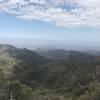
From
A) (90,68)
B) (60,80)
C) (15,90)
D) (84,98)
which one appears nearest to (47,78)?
(60,80)

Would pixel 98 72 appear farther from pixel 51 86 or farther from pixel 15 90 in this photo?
pixel 15 90

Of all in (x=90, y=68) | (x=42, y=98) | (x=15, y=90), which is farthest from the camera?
(x=90, y=68)

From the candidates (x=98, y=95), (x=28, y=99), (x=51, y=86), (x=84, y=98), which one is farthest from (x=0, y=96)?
(x=51, y=86)

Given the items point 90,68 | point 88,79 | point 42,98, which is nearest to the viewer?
point 42,98

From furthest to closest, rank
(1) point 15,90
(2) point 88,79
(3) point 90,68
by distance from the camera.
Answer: (3) point 90,68 → (2) point 88,79 → (1) point 15,90

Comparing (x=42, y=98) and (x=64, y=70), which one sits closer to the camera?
(x=42, y=98)

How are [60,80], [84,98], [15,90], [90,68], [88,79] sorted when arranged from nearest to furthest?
1. [84,98]
2. [15,90]
3. [88,79]
4. [60,80]
5. [90,68]

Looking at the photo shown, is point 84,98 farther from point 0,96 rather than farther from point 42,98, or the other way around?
point 0,96

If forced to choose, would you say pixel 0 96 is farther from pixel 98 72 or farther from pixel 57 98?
pixel 98 72

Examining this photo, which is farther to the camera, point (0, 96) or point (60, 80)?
point (60, 80)
